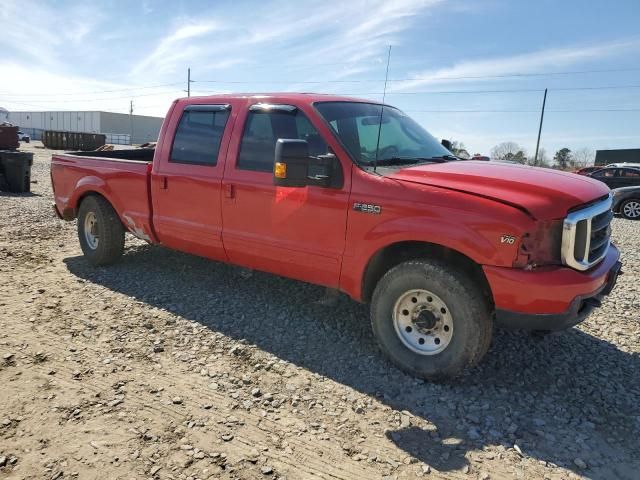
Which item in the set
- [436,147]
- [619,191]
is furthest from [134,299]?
[619,191]

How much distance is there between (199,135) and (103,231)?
1.89m

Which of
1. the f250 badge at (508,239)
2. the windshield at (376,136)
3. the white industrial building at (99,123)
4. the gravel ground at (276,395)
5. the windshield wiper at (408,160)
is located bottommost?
the gravel ground at (276,395)

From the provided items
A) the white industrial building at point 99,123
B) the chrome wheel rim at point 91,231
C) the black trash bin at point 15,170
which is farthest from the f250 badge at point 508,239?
the white industrial building at point 99,123

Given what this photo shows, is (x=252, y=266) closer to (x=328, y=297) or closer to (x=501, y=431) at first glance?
(x=328, y=297)

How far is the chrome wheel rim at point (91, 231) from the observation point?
587 cm

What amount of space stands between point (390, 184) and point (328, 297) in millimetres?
1710

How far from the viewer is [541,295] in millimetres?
2916

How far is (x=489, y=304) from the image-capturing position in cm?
332

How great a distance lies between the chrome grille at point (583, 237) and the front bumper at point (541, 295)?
3.1 inches

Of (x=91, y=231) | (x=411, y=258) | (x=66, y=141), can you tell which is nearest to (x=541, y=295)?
(x=411, y=258)

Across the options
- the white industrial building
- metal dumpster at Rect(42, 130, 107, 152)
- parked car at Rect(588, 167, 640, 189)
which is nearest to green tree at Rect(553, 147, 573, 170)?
parked car at Rect(588, 167, 640, 189)

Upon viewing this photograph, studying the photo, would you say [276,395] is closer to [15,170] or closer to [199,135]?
[199,135]

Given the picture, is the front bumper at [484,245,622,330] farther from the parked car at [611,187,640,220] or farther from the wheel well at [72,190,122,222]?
the parked car at [611,187,640,220]

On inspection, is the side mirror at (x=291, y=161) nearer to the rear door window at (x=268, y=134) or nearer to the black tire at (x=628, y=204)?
the rear door window at (x=268, y=134)
